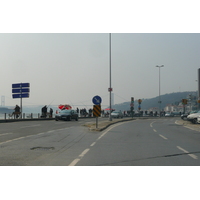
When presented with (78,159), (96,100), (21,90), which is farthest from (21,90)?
(78,159)

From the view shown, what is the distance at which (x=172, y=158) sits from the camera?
8.69m

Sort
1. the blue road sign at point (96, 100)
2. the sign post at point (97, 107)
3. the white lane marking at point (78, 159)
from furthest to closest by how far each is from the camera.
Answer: the blue road sign at point (96, 100) → the sign post at point (97, 107) → the white lane marking at point (78, 159)

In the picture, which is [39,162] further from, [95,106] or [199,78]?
[199,78]

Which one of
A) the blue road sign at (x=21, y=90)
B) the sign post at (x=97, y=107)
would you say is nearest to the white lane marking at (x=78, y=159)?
the sign post at (x=97, y=107)

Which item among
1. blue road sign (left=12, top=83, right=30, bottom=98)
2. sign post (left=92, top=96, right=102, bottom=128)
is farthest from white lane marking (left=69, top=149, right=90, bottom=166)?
blue road sign (left=12, top=83, right=30, bottom=98)

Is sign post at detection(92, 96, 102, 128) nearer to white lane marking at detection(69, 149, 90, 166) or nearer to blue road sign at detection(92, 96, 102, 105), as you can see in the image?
blue road sign at detection(92, 96, 102, 105)

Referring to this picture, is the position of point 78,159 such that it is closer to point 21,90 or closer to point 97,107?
point 97,107

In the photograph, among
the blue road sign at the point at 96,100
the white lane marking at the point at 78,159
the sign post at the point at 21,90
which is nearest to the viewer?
the white lane marking at the point at 78,159

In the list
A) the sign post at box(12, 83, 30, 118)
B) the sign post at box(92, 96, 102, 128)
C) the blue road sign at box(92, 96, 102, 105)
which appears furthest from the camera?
the sign post at box(12, 83, 30, 118)

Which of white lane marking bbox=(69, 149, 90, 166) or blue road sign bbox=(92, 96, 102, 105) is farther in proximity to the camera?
blue road sign bbox=(92, 96, 102, 105)

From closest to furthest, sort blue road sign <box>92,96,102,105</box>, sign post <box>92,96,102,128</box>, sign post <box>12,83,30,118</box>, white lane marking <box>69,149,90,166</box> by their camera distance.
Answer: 1. white lane marking <box>69,149,90,166</box>
2. sign post <box>92,96,102,128</box>
3. blue road sign <box>92,96,102,105</box>
4. sign post <box>12,83,30,118</box>

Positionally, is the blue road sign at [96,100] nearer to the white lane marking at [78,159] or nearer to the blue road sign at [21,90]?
the white lane marking at [78,159]

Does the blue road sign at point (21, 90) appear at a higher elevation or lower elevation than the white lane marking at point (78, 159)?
higher
